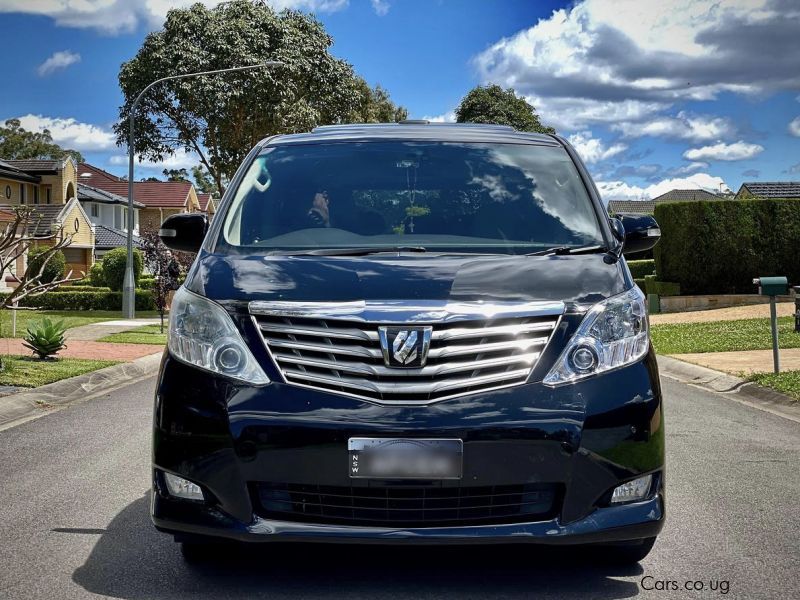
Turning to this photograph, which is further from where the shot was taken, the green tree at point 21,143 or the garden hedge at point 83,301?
the green tree at point 21,143

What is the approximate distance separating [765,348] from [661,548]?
13.7 m

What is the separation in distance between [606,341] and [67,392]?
934 cm

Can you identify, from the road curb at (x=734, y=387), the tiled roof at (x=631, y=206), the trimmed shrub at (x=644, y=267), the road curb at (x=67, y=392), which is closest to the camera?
the road curb at (x=67, y=392)

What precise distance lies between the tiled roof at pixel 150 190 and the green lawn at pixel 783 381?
78035mm

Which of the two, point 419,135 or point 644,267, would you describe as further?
point 644,267

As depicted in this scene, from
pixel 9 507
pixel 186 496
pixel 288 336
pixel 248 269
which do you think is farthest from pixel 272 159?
pixel 9 507

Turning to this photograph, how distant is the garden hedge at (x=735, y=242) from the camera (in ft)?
98.6

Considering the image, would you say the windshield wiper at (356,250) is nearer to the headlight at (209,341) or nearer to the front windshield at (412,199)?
the front windshield at (412,199)

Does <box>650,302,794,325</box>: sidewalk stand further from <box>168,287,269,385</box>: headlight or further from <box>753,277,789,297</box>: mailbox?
<box>168,287,269,385</box>: headlight

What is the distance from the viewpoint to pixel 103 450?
8.20 metres

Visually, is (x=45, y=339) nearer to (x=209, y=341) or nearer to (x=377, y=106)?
(x=209, y=341)

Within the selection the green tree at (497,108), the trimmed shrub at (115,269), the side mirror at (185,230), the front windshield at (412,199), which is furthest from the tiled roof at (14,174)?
the front windshield at (412,199)

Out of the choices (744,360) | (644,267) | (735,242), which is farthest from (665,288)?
(744,360)

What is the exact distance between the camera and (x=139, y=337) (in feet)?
73.0
